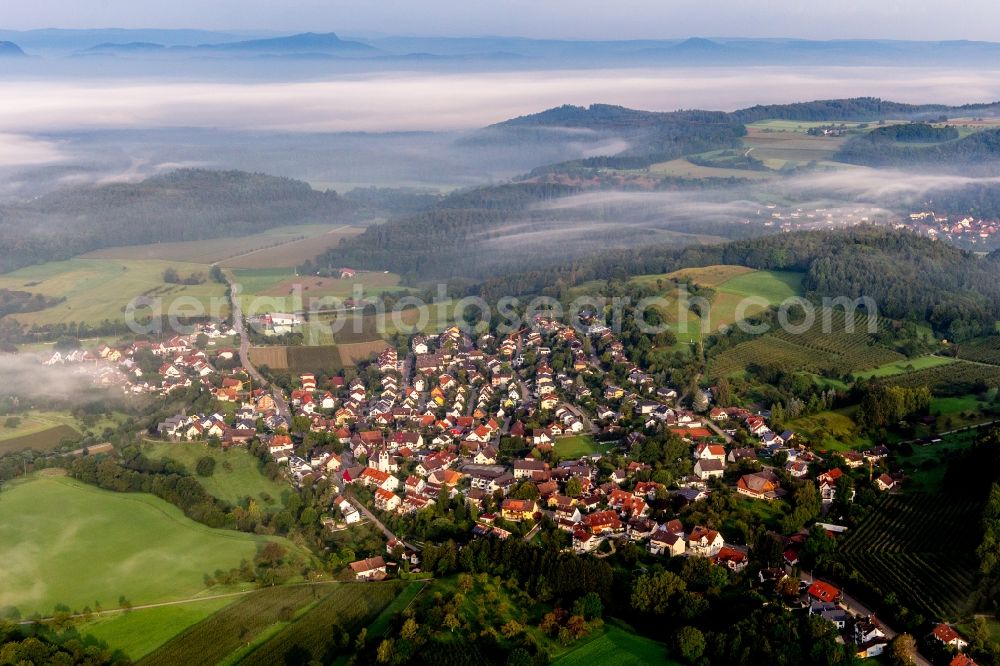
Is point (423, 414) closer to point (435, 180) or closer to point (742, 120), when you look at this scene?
point (435, 180)

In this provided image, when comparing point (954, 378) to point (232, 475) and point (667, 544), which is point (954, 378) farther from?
point (232, 475)

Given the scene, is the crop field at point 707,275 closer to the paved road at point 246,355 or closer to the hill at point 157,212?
the paved road at point 246,355

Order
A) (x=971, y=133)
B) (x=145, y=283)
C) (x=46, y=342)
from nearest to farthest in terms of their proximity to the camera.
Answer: (x=46, y=342) → (x=145, y=283) → (x=971, y=133)

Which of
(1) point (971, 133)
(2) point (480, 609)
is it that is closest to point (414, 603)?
(2) point (480, 609)

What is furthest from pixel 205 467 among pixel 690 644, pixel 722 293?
pixel 722 293

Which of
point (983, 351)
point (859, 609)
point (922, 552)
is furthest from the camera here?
point (983, 351)
